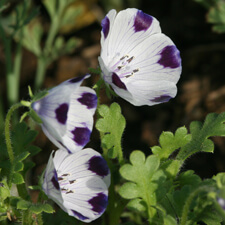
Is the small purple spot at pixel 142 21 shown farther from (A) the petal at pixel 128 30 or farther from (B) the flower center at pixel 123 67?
(B) the flower center at pixel 123 67

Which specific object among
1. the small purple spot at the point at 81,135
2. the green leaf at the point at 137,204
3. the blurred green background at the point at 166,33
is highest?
the small purple spot at the point at 81,135

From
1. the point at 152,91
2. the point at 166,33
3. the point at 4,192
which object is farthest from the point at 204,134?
the point at 166,33

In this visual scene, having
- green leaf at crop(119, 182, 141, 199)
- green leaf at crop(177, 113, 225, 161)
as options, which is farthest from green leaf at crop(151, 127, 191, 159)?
green leaf at crop(119, 182, 141, 199)

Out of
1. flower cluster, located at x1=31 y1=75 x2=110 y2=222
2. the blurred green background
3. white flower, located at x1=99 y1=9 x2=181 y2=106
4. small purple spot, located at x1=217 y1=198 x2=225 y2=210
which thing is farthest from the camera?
the blurred green background

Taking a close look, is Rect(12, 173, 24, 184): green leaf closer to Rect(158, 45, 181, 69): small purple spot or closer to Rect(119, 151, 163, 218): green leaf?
Rect(119, 151, 163, 218): green leaf

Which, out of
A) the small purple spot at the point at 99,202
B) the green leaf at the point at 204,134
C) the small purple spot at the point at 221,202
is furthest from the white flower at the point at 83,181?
the small purple spot at the point at 221,202

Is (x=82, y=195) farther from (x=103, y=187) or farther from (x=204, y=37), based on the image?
(x=204, y=37)

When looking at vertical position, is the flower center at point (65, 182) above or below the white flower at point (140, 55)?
below

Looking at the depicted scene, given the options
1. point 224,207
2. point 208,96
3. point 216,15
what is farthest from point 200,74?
point 224,207
